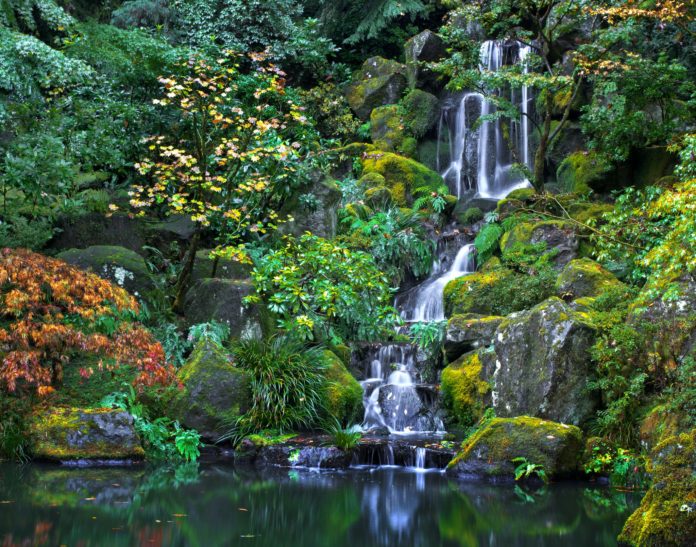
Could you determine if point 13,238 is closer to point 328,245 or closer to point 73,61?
point 73,61

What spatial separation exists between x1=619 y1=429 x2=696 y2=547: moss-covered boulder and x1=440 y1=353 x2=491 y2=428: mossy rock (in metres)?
4.61

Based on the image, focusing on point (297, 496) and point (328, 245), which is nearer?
point (297, 496)

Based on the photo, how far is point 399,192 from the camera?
18422 millimetres

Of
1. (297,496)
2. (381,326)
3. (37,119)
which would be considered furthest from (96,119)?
(297,496)

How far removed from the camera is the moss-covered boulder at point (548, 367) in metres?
9.28

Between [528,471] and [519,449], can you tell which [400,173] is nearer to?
[519,449]

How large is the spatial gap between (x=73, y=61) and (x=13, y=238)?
284cm

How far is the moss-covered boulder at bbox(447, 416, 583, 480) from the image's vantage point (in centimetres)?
856

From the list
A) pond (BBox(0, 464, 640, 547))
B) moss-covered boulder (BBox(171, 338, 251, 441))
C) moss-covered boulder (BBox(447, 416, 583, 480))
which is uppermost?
moss-covered boulder (BBox(171, 338, 251, 441))

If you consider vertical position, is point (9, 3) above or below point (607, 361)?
above

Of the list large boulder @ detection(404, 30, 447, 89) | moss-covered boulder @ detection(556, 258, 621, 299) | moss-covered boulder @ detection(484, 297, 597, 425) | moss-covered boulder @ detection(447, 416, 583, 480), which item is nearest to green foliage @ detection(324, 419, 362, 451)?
moss-covered boulder @ detection(447, 416, 583, 480)

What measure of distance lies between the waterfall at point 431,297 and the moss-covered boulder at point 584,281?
2.84 meters

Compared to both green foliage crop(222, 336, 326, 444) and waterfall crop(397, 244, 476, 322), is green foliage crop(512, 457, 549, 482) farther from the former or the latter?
waterfall crop(397, 244, 476, 322)

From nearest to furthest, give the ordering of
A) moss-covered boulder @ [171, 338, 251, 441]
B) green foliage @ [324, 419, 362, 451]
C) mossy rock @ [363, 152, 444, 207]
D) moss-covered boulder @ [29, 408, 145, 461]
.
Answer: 1. moss-covered boulder @ [29, 408, 145, 461]
2. green foliage @ [324, 419, 362, 451]
3. moss-covered boulder @ [171, 338, 251, 441]
4. mossy rock @ [363, 152, 444, 207]
